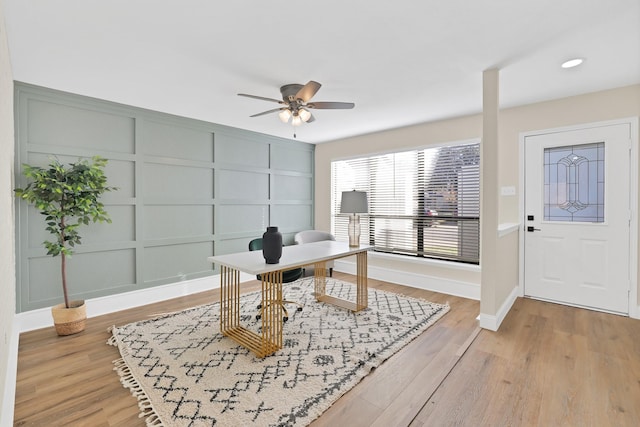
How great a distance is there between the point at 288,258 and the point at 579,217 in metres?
3.37

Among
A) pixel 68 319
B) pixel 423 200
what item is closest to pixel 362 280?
pixel 423 200

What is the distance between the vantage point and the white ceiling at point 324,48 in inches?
73.5

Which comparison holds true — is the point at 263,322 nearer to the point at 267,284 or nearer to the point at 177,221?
the point at 267,284

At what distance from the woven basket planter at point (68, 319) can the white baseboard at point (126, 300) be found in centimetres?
31

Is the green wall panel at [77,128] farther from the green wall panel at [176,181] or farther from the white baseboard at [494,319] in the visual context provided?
the white baseboard at [494,319]

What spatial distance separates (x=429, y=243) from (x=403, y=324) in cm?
179

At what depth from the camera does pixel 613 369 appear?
86.4 inches

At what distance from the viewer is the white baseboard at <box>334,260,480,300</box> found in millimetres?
3944

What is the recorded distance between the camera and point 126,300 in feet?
11.6

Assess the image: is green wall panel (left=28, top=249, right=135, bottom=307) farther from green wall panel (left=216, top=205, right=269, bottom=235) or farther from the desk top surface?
the desk top surface

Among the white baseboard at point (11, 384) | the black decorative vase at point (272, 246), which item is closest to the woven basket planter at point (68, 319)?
the white baseboard at point (11, 384)

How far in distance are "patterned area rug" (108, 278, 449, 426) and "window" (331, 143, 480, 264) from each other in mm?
1177

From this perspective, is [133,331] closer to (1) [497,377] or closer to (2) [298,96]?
(2) [298,96]

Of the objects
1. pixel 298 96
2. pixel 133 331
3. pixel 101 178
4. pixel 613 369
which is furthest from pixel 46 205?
pixel 613 369
